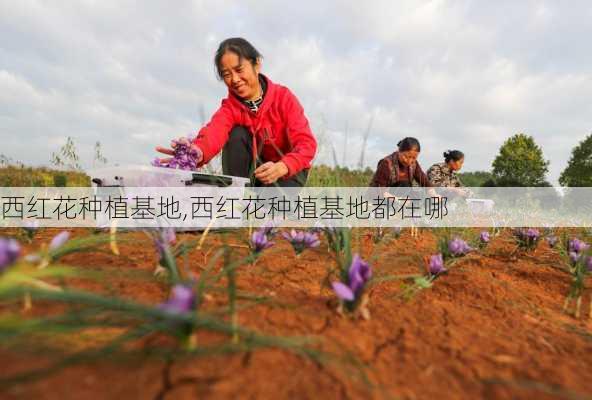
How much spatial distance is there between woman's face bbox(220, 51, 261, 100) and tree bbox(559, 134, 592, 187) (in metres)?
20.9

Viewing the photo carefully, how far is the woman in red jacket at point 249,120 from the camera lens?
284 cm

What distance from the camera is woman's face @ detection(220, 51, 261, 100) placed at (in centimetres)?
277

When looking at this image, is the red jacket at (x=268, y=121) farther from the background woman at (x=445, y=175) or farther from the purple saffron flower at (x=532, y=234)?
the background woman at (x=445, y=175)

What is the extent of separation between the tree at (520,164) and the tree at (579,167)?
10.6 feet

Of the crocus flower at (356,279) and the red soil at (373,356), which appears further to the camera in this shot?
the crocus flower at (356,279)

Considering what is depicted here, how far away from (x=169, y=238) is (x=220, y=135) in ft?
6.51

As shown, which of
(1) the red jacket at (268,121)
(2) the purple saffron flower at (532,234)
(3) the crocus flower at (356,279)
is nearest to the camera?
(3) the crocus flower at (356,279)

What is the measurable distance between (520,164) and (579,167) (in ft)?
15.8

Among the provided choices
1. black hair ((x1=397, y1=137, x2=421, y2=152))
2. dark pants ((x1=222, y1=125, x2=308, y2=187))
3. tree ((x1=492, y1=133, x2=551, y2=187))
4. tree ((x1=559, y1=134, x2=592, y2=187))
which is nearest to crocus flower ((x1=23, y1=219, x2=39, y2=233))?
dark pants ((x1=222, y1=125, x2=308, y2=187))

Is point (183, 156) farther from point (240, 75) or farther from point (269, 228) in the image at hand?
point (240, 75)

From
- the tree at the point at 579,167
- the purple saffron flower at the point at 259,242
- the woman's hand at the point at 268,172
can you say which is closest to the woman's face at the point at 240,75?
the woman's hand at the point at 268,172

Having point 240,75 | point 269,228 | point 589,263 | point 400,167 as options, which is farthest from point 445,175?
point 269,228

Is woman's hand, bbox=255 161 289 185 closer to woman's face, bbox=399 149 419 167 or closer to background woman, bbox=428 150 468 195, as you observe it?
woman's face, bbox=399 149 419 167

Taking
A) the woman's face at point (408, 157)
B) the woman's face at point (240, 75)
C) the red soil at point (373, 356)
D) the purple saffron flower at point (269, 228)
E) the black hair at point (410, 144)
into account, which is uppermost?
the woman's face at point (240, 75)
